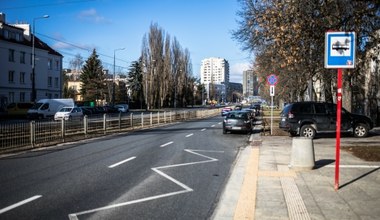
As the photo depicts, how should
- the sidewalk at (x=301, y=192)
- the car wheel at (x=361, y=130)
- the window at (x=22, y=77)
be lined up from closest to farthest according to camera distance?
the sidewalk at (x=301, y=192) → the car wheel at (x=361, y=130) → the window at (x=22, y=77)

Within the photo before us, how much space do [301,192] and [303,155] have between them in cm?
285

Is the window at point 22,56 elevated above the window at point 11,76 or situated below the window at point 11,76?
above

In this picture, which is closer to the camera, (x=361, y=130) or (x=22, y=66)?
(x=361, y=130)

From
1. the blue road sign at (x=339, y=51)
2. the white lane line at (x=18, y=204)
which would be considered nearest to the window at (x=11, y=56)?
the white lane line at (x=18, y=204)

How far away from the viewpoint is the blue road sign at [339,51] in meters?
8.34

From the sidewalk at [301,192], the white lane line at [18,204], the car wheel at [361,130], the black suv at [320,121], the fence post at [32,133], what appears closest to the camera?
the sidewalk at [301,192]

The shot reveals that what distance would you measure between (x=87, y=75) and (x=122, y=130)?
60910mm

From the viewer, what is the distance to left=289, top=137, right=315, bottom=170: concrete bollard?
1089 cm

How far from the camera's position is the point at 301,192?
8.24m

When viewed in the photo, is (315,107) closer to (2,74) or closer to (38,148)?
(38,148)

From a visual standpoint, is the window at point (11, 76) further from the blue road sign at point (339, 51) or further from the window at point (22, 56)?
the blue road sign at point (339, 51)

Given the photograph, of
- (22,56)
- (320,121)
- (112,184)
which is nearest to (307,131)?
(320,121)

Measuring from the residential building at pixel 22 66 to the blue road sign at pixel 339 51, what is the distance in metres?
52.4

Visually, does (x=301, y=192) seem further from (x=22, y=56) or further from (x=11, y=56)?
(x=22, y=56)
